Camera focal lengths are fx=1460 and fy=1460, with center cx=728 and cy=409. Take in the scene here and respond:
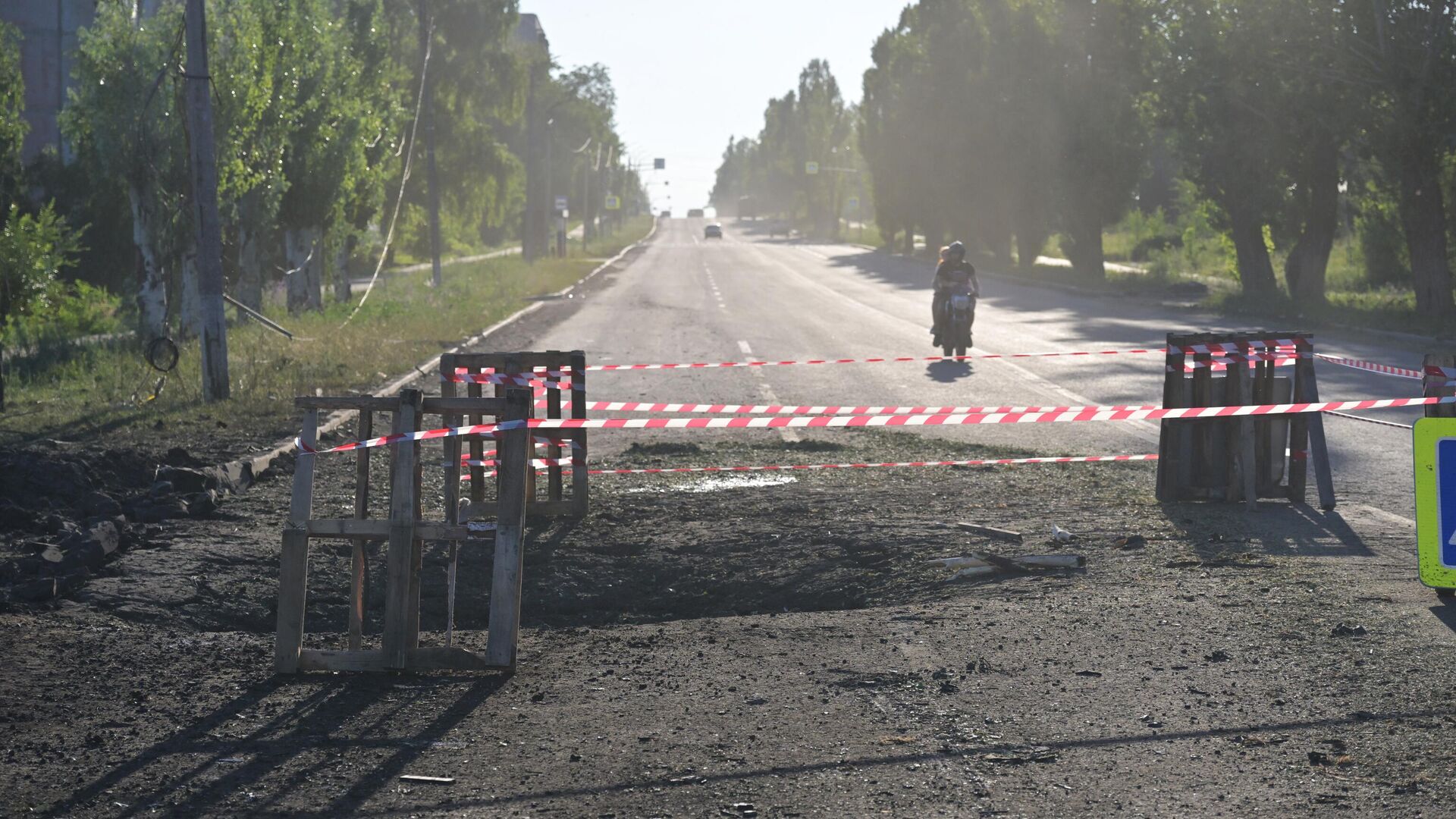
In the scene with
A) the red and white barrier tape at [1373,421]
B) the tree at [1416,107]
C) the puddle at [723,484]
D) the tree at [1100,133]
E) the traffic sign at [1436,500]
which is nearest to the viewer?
the traffic sign at [1436,500]

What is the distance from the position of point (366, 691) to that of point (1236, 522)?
5.41 metres

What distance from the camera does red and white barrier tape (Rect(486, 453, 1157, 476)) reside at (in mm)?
11008

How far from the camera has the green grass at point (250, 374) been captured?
13.5 meters

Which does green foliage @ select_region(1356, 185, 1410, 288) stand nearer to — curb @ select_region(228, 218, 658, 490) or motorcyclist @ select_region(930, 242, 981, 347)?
motorcyclist @ select_region(930, 242, 981, 347)

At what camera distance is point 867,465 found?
11102 mm

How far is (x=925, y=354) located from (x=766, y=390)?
19.9ft

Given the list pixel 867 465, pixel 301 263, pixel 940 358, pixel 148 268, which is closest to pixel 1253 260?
pixel 940 358

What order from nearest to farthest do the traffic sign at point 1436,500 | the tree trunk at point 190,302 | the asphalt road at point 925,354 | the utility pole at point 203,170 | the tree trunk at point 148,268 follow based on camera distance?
the traffic sign at point 1436,500
the asphalt road at point 925,354
the utility pole at point 203,170
the tree trunk at point 148,268
the tree trunk at point 190,302

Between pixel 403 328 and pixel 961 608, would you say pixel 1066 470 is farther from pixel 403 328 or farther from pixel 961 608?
pixel 403 328

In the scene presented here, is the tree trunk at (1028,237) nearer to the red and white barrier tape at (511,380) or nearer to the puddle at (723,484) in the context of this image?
the puddle at (723,484)

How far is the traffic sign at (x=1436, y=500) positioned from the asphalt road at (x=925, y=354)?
7.55 feet

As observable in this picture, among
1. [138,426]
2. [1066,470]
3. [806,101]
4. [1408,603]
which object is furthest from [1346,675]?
[806,101]

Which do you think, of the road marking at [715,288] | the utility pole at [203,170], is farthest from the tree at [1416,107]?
the utility pole at [203,170]

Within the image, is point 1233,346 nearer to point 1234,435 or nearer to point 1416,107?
point 1234,435
